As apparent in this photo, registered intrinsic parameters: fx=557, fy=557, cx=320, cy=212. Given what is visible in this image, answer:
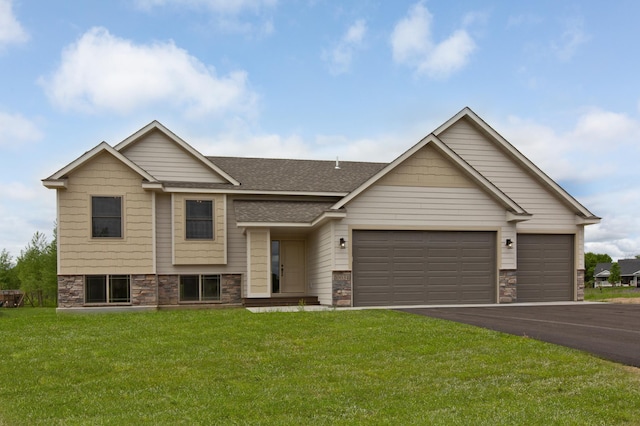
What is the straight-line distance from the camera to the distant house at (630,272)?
91750mm

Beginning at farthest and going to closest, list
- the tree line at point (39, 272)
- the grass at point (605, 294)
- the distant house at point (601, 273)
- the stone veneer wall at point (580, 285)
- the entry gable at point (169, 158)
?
the distant house at point (601, 273)
the tree line at point (39, 272)
the grass at point (605, 294)
the stone veneer wall at point (580, 285)
the entry gable at point (169, 158)

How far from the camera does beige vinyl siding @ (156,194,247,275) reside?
19.2 metres

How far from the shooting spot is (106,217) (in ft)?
60.8

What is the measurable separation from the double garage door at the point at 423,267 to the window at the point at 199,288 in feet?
17.7

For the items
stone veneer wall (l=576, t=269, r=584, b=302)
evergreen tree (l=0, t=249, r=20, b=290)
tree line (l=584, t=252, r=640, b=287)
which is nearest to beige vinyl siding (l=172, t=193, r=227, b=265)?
stone veneer wall (l=576, t=269, r=584, b=302)

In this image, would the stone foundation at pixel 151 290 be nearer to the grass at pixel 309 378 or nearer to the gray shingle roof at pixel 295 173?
the gray shingle roof at pixel 295 173

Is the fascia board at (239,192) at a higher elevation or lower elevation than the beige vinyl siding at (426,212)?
higher

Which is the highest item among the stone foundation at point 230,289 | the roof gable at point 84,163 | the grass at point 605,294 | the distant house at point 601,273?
the roof gable at point 84,163

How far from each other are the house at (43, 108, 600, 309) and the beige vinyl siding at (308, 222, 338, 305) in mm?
61

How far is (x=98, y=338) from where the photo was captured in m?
10.8

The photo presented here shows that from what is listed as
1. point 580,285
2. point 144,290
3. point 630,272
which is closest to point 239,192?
point 144,290

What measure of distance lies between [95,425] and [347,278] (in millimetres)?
11643

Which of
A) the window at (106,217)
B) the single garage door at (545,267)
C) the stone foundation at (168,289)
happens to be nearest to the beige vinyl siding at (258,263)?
the stone foundation at (168,289)

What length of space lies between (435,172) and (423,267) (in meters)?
3.07
